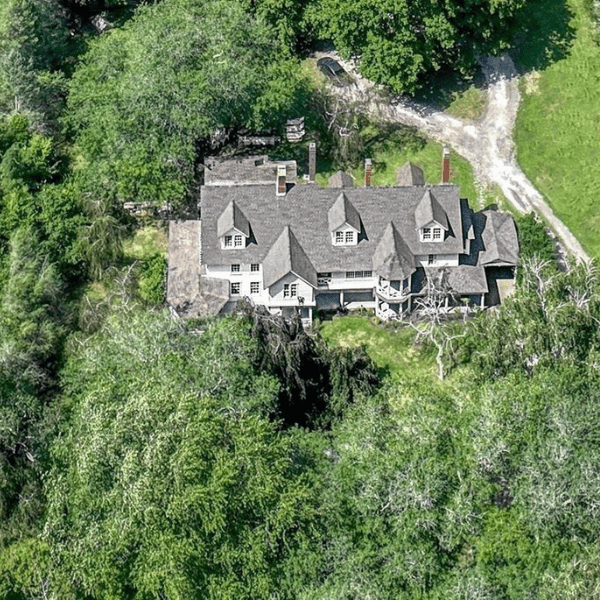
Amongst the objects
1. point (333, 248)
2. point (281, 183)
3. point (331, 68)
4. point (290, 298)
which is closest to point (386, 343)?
point (290, 298)

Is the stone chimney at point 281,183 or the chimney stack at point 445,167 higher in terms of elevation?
the chimney stack at point 445,167

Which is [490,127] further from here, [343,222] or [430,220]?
[343,222]

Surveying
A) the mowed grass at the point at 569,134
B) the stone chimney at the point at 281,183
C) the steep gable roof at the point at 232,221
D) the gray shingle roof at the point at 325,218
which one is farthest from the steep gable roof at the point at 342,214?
the mowed grass at the point at 569,134

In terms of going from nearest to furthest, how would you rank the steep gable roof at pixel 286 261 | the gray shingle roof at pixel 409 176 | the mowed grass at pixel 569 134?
1. the steep gable roof at pixel 286 261
2. the gray shingle roof at pixel 409 176
3. the mowed grass at pixel 569 134

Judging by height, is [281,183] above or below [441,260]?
above

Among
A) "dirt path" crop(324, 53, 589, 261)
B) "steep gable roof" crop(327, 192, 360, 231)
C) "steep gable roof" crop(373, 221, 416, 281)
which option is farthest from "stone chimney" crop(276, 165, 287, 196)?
"dirt path" crop(324, 53, 589, 261)

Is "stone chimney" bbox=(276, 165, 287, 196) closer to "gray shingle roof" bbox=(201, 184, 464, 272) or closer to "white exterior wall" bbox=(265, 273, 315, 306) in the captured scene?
"gray shingle roof" bbox=(201, 184, 464, 272)

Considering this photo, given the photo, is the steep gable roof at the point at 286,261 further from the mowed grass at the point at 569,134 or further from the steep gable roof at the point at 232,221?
the mowed grass at the point at 569,134
